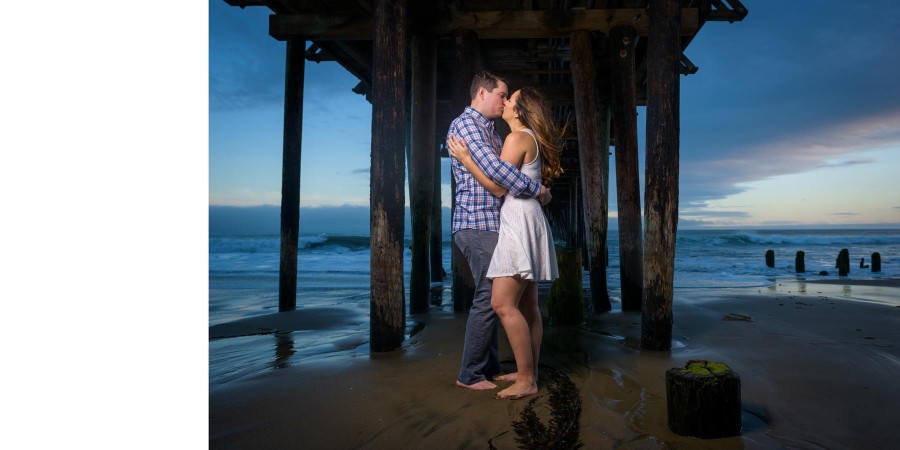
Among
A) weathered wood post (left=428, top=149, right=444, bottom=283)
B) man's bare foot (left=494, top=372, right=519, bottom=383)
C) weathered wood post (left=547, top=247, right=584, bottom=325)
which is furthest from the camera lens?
weathered wood post (left=428, top=149, right=444, bottom=283)

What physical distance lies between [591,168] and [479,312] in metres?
3.65

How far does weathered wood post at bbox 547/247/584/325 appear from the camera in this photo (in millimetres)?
5043

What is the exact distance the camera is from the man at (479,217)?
9.14 ft

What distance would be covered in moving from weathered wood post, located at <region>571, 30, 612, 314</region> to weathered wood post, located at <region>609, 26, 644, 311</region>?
234mm

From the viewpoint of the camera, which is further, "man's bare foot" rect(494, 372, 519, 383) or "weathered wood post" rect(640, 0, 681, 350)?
"weathered wood post" rect(640, 0, 681, 350)

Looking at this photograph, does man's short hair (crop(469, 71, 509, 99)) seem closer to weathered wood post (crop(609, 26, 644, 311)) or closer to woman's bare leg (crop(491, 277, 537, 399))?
woman's bare leg (crop(491, 277, 537, 399))

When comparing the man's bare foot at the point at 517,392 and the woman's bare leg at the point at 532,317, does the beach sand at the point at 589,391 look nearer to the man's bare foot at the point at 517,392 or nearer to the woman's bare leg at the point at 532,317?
the man's bare foot at the point at 517,392

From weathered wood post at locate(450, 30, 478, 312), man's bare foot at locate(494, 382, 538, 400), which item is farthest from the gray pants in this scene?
weathered wood post at locate(450, 30, 478, 312)

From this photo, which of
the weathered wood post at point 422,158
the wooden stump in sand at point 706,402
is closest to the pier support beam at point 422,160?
the weathered wood post at point 422,158

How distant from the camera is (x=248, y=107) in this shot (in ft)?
18.1
